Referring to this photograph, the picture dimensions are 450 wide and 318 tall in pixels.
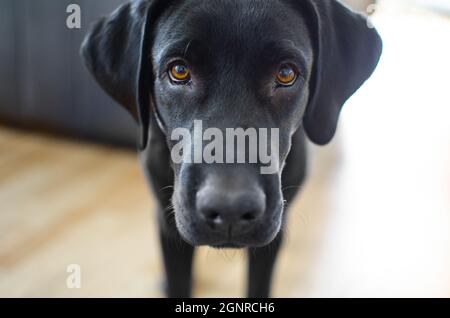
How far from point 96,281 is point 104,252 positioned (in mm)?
152

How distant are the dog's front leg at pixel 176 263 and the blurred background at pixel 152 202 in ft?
0.67

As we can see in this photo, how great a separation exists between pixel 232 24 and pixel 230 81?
0.11 metres

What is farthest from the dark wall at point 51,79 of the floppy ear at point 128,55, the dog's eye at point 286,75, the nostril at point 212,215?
the nostril at point 212,215

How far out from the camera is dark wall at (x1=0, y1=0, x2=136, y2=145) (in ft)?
7.36

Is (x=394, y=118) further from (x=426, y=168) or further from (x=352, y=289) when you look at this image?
(x=352, y=289)

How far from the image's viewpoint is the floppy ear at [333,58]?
3.79 ft

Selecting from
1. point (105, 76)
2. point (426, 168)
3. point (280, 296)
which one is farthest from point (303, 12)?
point (426, 168)

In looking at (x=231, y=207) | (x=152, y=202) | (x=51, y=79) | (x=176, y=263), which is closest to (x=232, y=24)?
(x=231, y=207)

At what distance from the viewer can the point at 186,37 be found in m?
1.04

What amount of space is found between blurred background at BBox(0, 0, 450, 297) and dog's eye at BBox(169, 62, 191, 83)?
0.81 m

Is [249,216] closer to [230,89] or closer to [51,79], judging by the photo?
[230,89]

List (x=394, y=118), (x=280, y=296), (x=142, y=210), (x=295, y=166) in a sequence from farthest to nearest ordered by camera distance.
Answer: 1. (x=394, y=118)
2. (x=142, y=210)
3. (x=280, y=296)
4. (x=295, y=166)

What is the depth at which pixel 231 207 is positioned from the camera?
92 cm

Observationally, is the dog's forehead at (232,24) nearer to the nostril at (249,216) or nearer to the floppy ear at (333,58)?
the floppy ear at (333,58)
